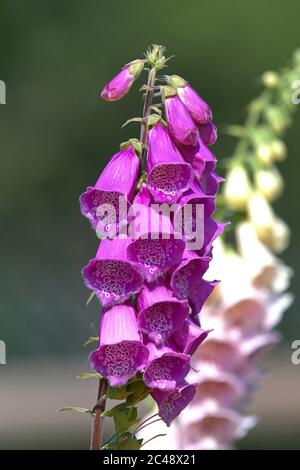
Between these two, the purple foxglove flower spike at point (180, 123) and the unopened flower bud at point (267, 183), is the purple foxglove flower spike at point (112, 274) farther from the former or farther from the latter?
the unopened flower bud at point (267, 183)

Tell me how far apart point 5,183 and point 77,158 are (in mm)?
694

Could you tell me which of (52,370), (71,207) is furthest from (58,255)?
(52,370)

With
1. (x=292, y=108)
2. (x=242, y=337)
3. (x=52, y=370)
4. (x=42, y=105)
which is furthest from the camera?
(x=42, y=105)

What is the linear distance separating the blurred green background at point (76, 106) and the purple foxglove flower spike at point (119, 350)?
266 inches

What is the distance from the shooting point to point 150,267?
1069mm

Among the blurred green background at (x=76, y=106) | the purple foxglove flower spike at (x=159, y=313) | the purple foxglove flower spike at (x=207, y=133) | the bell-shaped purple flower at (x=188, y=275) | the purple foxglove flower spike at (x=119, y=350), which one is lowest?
the purple foxglove flower spike at (x=119, y=350)

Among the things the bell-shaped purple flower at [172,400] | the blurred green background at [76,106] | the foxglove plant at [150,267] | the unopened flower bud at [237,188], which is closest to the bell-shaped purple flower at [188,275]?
the foxglove plant at [150,267]

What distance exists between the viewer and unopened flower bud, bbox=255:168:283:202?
2094 mm

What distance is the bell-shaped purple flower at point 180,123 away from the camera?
3.62 ft

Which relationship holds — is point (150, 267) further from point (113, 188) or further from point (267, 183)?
point (267, 183)

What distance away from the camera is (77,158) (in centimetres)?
927

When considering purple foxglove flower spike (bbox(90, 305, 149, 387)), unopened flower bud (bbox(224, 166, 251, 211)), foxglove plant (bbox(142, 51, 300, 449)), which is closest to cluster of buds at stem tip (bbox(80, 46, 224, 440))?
purple foxglove flower spike (bbox(90, 305, 149, 387))

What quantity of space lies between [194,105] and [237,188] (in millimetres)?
904
